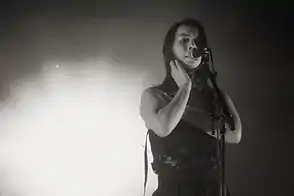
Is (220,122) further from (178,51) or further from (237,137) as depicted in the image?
(178,51)

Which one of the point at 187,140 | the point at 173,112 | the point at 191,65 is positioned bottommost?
the point at 187,140

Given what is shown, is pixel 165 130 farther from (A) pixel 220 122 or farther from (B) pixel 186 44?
(B) pixel 186 44

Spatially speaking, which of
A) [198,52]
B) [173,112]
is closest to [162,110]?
[173,112]

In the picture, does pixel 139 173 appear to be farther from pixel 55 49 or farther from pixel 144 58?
pixel 55 49

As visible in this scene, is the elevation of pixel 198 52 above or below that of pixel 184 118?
above

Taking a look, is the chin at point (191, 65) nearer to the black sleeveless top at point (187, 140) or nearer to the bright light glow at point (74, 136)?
the black sleeveless top at point (187, 140)

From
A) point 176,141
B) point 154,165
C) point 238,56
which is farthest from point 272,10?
point 154,165

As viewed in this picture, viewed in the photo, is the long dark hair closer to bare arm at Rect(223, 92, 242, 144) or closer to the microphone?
the microphone

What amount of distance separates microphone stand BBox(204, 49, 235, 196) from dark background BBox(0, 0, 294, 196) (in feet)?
0.11

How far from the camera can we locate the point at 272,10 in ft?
5.64

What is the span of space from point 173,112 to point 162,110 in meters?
0.04

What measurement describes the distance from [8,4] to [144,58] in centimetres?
56

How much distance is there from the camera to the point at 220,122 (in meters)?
1.69

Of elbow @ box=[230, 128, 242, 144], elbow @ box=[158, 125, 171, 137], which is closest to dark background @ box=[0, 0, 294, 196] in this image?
elbow @ box=[230, 128, 242, 144]
